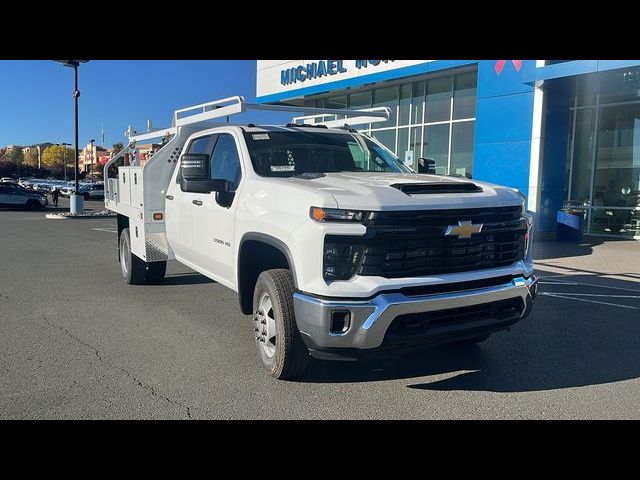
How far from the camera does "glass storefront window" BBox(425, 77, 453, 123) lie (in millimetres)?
17969

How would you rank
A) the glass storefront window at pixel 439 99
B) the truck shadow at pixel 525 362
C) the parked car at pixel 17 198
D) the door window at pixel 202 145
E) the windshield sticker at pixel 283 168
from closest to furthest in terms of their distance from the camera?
the truck shadow at pixel 525 362 → the windshield sticker at pixel 283 168 → the door window at pixel 202 145 → the glass storefront window at pixel 439 99 → the parked car at pixel 17 198

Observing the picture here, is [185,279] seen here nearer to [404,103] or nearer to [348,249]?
[348,249]

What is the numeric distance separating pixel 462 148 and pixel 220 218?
14.1m

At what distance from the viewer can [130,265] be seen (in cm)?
782

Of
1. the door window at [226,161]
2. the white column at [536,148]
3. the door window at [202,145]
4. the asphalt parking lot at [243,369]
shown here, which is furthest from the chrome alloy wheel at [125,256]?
the white column at [536,148]

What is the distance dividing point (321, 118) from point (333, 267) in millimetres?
4259

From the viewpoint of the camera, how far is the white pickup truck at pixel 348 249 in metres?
3.56

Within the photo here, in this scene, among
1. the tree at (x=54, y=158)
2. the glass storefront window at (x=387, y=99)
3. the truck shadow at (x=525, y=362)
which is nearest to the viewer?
the truck shadow at (x=525, y=362)

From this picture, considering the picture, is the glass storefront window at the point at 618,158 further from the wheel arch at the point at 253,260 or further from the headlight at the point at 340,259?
the headlight at the point at 340,259

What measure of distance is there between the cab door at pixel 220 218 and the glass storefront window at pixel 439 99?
13851mm

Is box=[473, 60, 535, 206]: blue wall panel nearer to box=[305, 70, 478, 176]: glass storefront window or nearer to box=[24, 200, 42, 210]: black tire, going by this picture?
box=[305, 70, 478, 176]: glass storefront window

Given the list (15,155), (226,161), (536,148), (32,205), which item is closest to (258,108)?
(226,161)

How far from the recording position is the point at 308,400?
→ 12.7ft
